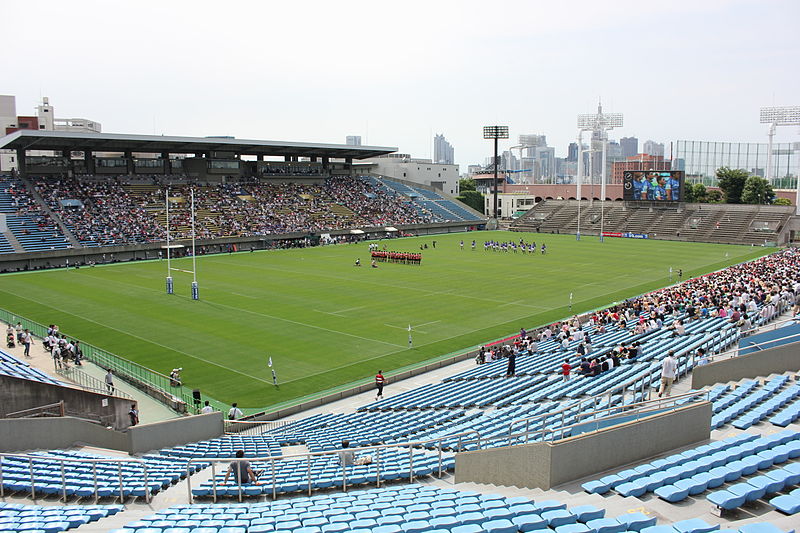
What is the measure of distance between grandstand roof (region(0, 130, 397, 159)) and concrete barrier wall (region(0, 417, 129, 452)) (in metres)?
50.9

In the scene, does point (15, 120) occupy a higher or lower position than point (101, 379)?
higher

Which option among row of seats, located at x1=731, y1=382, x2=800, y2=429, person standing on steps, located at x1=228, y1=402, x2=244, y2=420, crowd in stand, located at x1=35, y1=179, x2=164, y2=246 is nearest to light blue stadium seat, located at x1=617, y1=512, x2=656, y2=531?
row of seats, located at x1=731, y1=382, x2=800, y2=429

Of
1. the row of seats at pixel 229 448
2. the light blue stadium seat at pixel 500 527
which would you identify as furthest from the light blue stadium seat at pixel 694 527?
the row of seats at pixel 229 448

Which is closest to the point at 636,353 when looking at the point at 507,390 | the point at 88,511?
the point at 507,390

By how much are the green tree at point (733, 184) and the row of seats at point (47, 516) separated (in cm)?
10143

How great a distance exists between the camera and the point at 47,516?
353 inches

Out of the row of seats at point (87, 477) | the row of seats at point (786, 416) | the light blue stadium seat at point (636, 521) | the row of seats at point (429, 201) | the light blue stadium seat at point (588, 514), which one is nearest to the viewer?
the light blue stadium seat at point (636, 521)

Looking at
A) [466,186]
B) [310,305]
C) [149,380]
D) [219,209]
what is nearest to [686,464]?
[149,380]

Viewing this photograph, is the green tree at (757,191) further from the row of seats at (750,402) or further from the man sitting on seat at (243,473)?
the man sitting on seat at (243,473)

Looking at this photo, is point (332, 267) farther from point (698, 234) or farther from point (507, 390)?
point (698, 234)

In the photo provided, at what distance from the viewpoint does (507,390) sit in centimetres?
1875

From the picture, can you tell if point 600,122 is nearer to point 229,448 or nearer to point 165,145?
point 165,145

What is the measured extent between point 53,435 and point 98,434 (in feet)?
3.73

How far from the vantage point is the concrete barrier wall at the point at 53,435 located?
1430cm
